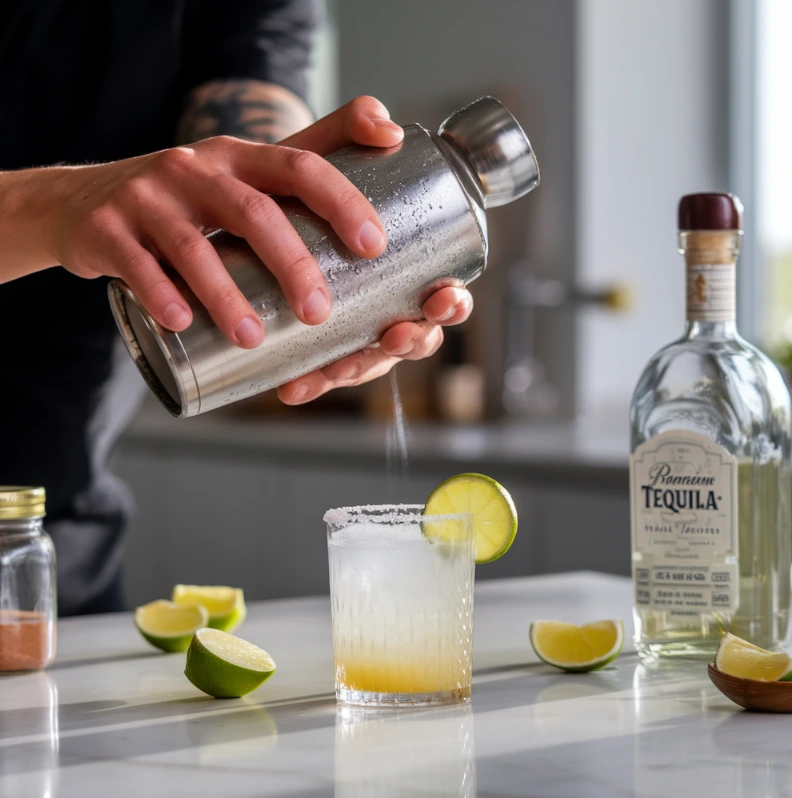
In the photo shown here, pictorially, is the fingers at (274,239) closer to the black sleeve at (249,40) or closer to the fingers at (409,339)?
the fingers at (409,339)

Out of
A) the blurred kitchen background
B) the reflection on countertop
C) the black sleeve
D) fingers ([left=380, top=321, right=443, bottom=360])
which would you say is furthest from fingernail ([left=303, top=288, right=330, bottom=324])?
the blurred kitchen background

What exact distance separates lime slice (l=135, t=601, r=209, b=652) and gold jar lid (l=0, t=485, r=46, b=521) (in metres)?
0.17

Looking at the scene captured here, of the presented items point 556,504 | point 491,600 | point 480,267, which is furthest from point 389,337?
point 556,504

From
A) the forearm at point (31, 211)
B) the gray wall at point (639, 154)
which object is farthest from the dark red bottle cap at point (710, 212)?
the gray wall at point (639, 154)

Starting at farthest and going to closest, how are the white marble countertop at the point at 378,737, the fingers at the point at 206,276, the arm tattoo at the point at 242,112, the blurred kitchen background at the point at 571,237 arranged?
1. the blurred kitchen background at the point at 571,237
2. the arm tattoo at the point at 242,112
3. the fingers at the point at 206,276
4. the white marble countertop at the point at 378,737

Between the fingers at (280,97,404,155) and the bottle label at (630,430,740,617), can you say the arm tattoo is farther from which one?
the bottle label at (630,430,740,617)

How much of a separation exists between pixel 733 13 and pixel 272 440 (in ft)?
6.06

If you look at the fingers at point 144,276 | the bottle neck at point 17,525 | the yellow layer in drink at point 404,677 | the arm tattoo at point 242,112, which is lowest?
the yellow layer in drink at point 404,677

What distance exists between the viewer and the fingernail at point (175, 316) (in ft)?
2.88

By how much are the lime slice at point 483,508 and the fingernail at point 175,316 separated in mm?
262

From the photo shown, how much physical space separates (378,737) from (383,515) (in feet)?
0.63

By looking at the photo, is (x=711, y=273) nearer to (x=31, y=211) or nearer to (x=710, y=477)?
(x=710, y=477)

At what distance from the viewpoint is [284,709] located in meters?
0.95

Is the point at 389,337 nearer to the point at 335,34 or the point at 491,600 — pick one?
the point at 491,600
